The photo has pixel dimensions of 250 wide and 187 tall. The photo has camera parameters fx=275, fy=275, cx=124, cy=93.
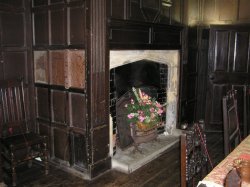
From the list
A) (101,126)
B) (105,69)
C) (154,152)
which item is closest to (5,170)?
(101,126)

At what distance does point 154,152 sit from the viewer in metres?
3.92

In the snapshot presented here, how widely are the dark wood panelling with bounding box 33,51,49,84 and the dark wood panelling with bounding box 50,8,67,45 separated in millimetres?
258

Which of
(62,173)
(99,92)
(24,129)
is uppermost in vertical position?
(99,92)

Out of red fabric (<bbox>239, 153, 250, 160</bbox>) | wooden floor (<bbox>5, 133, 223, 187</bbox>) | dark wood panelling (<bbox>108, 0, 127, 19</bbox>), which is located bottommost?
wooden floor (<bbox>5, 133, 223, 187</bbox>)

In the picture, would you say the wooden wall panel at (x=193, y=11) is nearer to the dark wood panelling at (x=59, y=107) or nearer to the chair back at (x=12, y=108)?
the dark wood panelling at (x=59, y=107)

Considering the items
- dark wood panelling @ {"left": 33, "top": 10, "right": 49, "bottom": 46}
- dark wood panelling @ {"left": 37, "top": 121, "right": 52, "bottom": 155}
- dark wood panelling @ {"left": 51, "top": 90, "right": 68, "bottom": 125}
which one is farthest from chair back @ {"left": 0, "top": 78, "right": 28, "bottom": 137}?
dark wood panelling @ {"left": 33, "top": 10, "right": 49, "bottom": 46}

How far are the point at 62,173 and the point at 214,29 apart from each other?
3.43 metres

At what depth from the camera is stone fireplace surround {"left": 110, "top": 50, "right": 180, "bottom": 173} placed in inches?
137

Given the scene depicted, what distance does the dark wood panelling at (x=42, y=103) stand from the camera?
3.55 m

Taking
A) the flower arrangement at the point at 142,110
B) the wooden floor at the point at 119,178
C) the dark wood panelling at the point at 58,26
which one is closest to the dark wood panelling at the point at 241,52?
the flower arrangement at the point at 142,110

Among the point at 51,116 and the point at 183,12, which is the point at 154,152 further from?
the point at 183,12

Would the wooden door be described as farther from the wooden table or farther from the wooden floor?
the wooden table

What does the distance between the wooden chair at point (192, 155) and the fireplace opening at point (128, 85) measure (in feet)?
6.09

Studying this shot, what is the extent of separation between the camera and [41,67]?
355 centimetres
